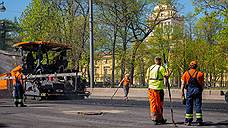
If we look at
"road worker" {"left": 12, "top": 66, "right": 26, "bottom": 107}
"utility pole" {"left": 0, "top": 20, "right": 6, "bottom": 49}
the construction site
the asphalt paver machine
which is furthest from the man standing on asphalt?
"utility pole" {"left": 0, "top": 20, "right": 6, "bottom": 49}

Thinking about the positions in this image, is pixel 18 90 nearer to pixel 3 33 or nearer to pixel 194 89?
pixel 194 89

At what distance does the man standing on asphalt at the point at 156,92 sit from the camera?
10464 mm

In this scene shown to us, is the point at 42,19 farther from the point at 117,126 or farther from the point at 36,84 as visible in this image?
the point at 117,126

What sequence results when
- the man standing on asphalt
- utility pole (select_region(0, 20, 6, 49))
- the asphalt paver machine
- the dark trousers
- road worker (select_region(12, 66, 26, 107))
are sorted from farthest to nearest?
utility pole (select_region(0, 20, 6, 49))
the asphalt paver machine
road worker (select_region(12, 66, 26, 107))
the man standing on asphalt
the dark trousers

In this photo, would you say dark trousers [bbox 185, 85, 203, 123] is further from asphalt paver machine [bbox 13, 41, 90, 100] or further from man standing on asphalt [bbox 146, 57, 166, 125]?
asphalt paver machine [bbox 13, 41, 90, 100]

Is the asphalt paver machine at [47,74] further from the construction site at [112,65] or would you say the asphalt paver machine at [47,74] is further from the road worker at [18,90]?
the road worker at [18,90]

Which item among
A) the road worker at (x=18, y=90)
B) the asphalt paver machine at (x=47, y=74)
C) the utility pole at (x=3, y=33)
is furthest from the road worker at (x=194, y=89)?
the utility pole at (x=3, y=33)

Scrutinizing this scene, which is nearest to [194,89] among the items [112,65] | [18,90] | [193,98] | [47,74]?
[193,98]

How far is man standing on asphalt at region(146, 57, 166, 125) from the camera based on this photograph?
10464 millimetres

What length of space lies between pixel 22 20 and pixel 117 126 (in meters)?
43.5

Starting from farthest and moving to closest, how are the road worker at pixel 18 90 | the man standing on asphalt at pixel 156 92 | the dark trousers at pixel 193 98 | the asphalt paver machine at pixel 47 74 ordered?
the asphalt paver machine at pixel 47 74
the road worker at pixel 18 90
the man standing on asphalt at pixel 156 92
the dark trousers at pixel 193 98

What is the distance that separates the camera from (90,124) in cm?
1062

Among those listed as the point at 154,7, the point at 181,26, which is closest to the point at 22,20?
the point at 154,7

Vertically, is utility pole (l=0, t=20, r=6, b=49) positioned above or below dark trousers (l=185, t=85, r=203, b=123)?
above
